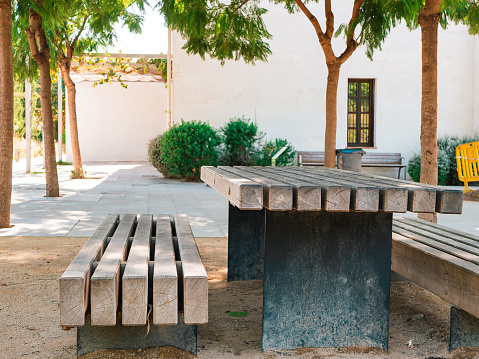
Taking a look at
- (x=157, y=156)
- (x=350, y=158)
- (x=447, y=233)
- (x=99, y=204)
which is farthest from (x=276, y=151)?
(x=447, y=233)

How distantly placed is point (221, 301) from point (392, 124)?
42.3 ft

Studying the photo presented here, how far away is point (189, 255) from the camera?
311 cm

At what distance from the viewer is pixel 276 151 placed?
14.8 m

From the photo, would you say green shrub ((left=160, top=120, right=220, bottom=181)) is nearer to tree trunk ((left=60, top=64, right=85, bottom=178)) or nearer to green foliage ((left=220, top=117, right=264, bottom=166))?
green foliage ((left=220, top=117, right=264, bottom=166))

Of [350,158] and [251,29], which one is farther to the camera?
[350,158]

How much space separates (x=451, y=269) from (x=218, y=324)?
1434 mm

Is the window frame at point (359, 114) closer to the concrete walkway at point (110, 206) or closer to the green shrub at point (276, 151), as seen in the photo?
the green shrub at point (276, 151)

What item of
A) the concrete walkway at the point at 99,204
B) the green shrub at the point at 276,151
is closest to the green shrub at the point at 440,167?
the green shrub at the point at 276,151

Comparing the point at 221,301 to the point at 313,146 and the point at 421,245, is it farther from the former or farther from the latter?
the point at 313,146

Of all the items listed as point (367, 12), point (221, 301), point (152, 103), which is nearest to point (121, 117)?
point (152, 103)

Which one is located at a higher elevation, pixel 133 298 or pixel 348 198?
pixel 348 198

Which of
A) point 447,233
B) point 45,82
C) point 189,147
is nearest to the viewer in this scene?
point 447,233

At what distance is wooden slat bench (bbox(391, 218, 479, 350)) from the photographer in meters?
2.86

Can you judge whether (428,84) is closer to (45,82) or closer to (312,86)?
(45,82)
